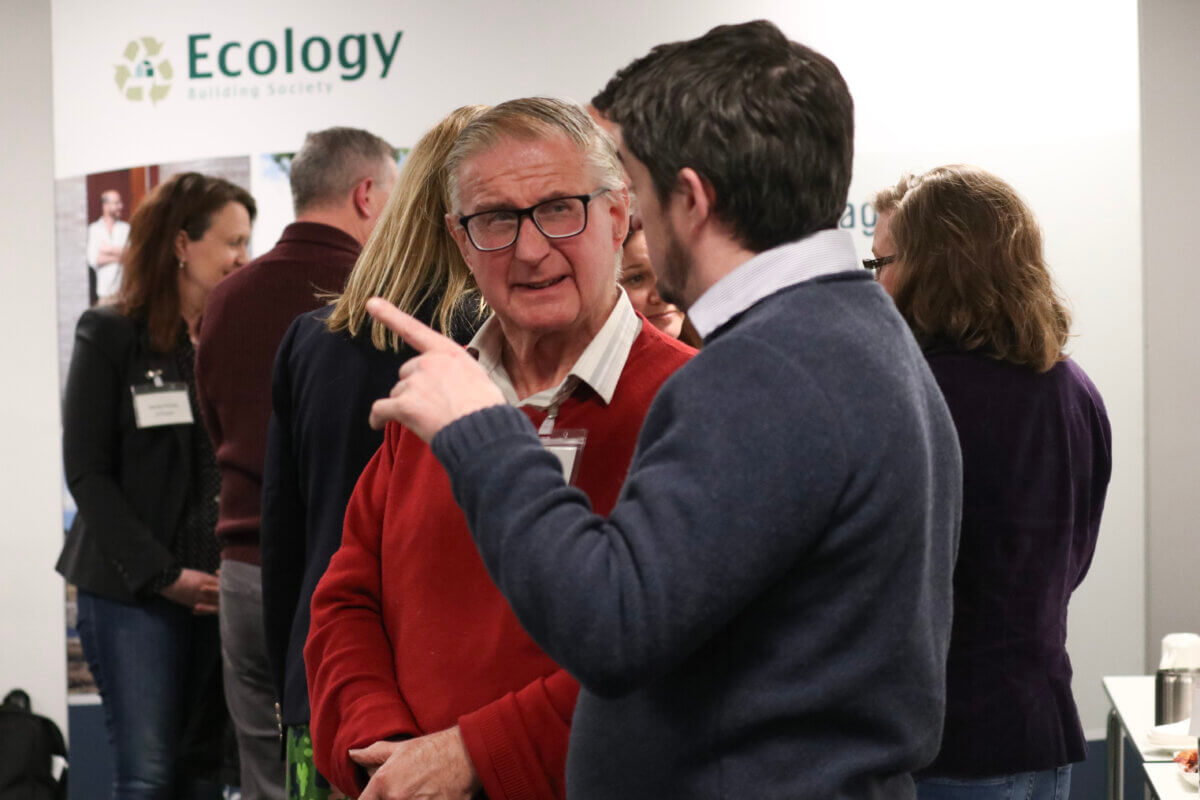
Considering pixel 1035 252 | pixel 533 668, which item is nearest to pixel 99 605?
pixel 533 668

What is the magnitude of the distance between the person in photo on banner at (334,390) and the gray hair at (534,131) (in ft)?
0.61

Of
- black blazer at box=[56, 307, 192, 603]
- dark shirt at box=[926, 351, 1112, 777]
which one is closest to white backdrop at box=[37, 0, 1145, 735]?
black blazer at box=[56, 307, 192, 603]

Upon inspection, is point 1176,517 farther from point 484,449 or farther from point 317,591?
point 484,449

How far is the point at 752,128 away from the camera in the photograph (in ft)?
3.59

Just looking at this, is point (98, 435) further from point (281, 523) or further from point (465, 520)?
point (465, 520)

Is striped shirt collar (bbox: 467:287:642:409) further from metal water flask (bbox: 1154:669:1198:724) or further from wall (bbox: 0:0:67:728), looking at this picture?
wall (bbox: 0:0:67:728)

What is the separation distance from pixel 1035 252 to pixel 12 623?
13.0 ft

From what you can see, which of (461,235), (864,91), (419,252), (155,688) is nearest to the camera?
(461,235)

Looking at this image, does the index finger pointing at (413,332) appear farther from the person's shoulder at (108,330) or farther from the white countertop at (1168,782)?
the person's shoulder at (108,330)

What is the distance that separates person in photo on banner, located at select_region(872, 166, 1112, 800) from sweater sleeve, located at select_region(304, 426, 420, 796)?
1.04m

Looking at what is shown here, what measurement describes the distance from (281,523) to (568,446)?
844 mm

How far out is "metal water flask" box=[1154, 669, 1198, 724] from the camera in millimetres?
2566

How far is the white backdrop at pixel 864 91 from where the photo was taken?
12.0 feet

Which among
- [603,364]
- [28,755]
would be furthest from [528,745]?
[28,755]
